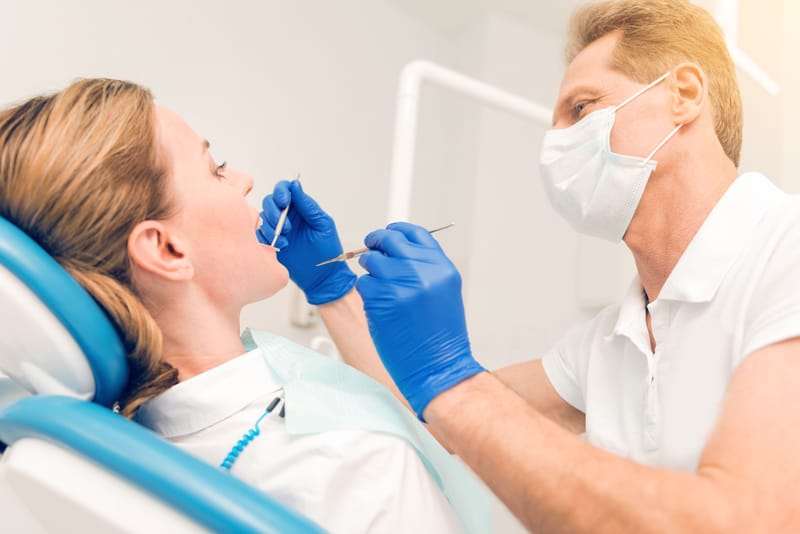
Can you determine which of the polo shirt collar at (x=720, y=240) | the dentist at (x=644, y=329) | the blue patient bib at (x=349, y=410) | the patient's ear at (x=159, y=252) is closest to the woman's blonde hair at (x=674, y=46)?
the dentist at (x=644, y=329)

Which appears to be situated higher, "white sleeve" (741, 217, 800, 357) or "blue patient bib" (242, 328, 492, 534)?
"white sleeve" (741, 217, 800, 357)

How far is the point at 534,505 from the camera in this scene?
0.75 metres

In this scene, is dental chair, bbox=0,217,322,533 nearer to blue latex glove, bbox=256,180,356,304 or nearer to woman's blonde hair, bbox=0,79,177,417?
woman's blonde hair, bbox=0,79,177,417

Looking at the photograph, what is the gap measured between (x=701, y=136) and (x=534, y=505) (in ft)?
2.69

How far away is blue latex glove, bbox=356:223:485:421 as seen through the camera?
90cm

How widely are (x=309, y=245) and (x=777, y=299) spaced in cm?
84

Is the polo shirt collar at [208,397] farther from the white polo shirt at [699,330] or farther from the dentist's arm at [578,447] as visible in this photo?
the white polo shirt at [699,330]

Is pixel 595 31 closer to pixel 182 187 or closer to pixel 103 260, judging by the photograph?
pixel 182 187

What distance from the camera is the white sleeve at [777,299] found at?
0.78 meters

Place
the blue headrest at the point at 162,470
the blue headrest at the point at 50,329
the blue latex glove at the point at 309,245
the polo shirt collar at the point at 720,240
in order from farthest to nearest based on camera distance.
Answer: the blue latex glove at the point at 309,245, the polo shirt collar at the point at 720,240, the blue headrest at the point at 50,329, the blue headrest at the point at 162,470

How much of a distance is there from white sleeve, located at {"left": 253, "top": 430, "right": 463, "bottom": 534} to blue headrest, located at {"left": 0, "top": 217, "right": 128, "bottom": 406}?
0.85 ft

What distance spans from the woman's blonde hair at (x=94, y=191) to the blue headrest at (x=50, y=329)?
5 centimetres

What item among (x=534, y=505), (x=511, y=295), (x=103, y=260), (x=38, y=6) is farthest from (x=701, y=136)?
(x=38, y=6)

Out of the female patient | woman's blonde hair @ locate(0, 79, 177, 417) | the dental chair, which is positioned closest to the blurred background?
the female patient
